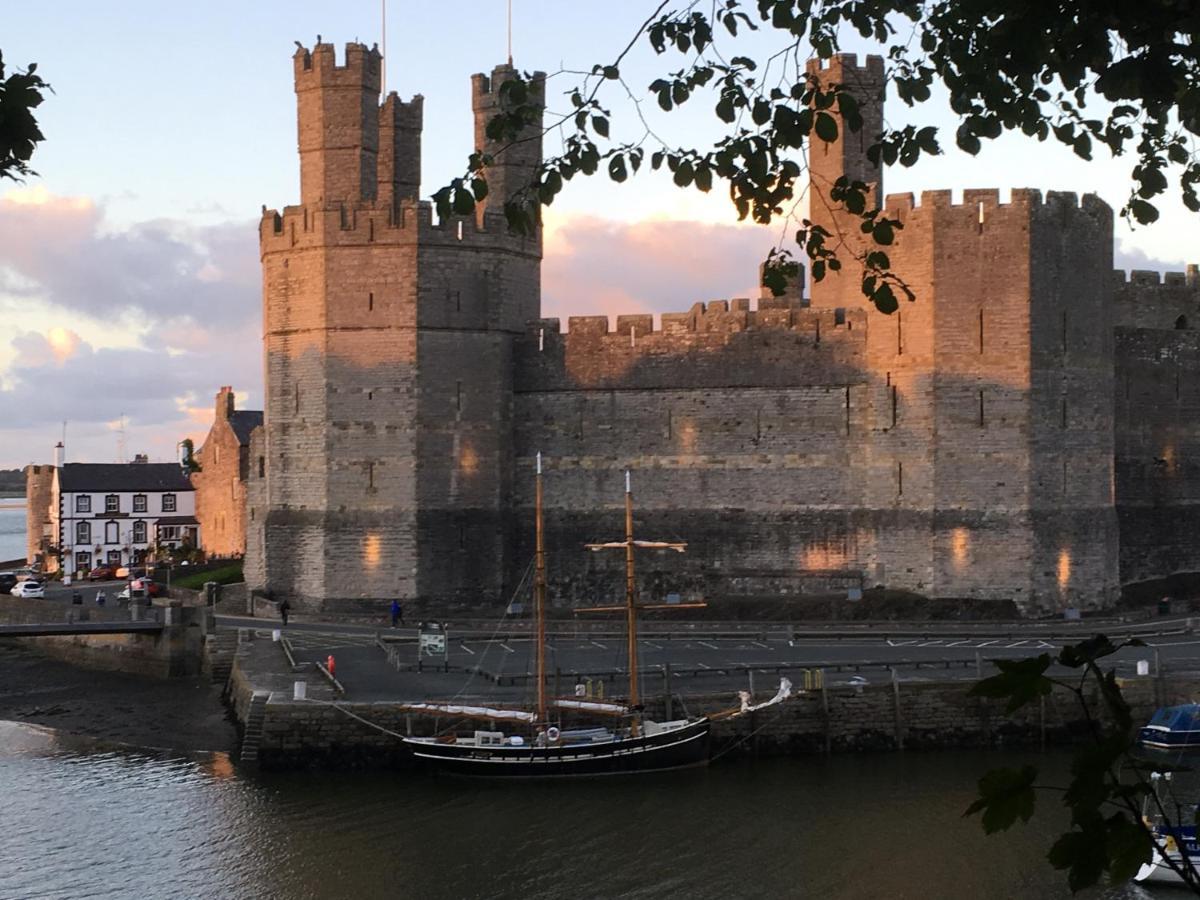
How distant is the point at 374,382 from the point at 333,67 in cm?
889

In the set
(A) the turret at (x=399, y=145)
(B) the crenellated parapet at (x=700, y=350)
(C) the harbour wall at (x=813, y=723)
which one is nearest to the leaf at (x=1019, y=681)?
(C) the harbour wall at (x=813, y=723)

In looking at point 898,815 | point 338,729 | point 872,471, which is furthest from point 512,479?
point 898,815

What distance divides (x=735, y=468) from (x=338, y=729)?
16.7m

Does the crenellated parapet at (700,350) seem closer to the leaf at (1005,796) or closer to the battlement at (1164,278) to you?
the battlement at (1164,278)

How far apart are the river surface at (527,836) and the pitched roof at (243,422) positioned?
35.1 metres

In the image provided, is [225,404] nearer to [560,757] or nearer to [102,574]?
[102,574]

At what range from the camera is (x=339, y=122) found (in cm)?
4438

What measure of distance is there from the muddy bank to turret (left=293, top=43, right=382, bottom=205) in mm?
13657

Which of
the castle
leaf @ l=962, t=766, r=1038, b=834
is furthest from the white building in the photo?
leaf @ l=962, t=766, r=1038, b=834

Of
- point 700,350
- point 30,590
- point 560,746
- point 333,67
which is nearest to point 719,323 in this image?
point 700,350

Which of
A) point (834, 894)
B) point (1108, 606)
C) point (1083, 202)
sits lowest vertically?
point (834, 894)

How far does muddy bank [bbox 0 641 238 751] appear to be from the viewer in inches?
1346

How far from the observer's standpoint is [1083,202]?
4081 cm

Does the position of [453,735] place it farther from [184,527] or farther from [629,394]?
[184,527]
